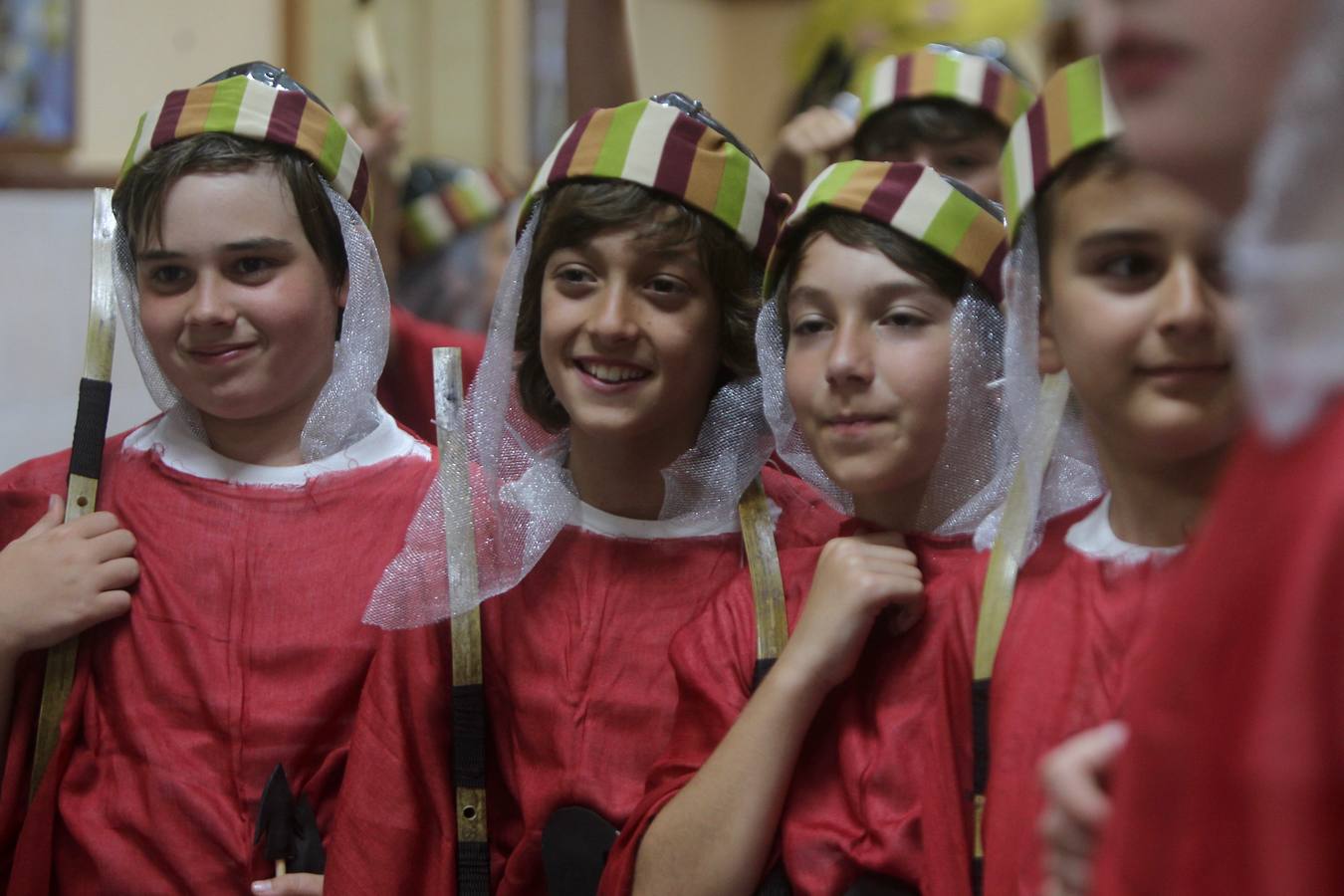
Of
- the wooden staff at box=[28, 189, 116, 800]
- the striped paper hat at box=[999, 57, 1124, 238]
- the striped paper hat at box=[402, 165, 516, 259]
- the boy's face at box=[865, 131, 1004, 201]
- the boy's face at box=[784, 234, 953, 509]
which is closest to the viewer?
the striped paper hat at box=[999, 57, 1124, 238]

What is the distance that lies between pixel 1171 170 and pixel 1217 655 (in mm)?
237

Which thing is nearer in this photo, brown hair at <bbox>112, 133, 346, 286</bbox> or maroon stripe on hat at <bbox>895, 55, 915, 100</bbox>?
brown hair at <bbox>112, 133, 346, 286</bbox>

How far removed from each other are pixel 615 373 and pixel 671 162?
262 mm

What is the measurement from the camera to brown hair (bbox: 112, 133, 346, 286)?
6.32 ft

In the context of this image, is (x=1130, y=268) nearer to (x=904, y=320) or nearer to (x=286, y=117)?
(x=904, y=320)

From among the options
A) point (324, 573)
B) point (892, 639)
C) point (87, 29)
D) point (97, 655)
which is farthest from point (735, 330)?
point (87, 29)

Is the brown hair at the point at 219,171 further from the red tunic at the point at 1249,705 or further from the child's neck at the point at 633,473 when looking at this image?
the red tunic at the point at 1249,705

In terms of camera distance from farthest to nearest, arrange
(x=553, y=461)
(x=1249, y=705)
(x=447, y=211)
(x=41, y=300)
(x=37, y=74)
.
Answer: (x=447, y=211) < (x=37, y=74) < (x=41, y=300) < (x=553, y=461) < (x=1249, y=705)

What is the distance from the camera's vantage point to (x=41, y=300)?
10.4 ft

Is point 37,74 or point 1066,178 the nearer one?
point 1066,178

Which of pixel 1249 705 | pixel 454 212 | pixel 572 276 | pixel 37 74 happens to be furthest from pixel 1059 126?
pixel 37 74

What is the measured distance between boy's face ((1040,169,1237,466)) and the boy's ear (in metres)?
0.13

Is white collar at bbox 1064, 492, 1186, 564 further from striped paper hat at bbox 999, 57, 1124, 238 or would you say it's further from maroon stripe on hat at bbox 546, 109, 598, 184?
maroon stripe on hat at bbox 546, 109, 598, 184

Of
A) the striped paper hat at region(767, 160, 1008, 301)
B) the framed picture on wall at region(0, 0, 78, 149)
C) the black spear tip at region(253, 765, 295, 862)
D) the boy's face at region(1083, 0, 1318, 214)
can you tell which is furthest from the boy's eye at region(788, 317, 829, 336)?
the framed picture on wall at region(0, 0, 78, 149)
